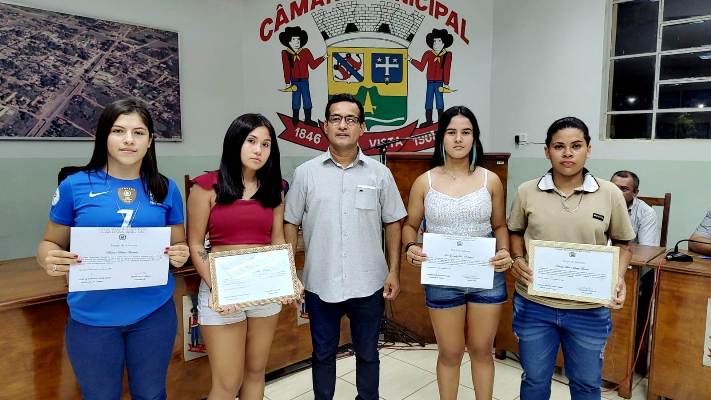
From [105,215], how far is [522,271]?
4.65 ft

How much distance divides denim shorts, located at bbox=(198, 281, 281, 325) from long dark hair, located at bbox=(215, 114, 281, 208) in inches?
13.6

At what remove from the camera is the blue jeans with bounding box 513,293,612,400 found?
1.60m

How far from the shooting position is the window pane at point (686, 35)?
3.73 meters

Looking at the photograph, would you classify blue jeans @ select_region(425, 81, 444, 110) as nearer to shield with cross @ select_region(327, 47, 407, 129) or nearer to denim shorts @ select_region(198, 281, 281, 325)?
shield with cross @ select_region(327, 47, 407, 129)

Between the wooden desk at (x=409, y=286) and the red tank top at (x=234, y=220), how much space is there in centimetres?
134

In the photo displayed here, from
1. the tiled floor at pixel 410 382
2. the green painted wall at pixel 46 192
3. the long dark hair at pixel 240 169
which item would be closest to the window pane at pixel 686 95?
the green painted wall at pixel 46 192

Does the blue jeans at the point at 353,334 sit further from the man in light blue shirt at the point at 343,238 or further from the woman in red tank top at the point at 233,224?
the woman in red tank top at the point at 233,224

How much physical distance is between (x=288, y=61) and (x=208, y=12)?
0.92 meters

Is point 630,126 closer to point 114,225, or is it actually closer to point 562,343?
point 562,343

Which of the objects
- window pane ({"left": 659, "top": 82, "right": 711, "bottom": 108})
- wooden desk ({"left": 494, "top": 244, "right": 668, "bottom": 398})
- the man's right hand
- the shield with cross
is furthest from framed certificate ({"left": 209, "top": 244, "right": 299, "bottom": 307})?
window pane ({"left": 659, "top": 82, "right": 711, "bottom": 108})

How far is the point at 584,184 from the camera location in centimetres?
164

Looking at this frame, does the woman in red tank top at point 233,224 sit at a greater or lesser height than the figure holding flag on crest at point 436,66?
lesser

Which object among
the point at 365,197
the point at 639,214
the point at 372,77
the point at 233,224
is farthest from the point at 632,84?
the point at 233,224

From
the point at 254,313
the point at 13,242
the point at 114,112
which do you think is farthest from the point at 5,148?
the point at 254,313
